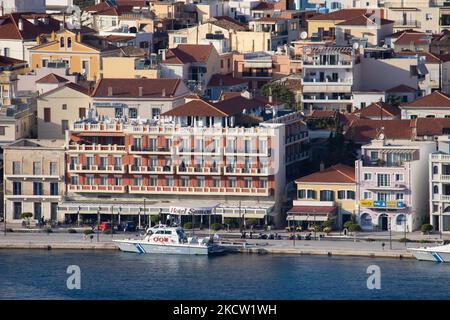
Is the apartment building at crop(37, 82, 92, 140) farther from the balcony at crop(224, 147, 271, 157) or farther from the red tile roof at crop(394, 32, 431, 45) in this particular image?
the red tile roof at crop(394, 32, 431, 45)

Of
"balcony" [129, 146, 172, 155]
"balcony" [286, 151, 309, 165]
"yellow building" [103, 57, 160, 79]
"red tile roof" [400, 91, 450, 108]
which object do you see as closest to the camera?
"balcony" [129, 146, 172, 155]

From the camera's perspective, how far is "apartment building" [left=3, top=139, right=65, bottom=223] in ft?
195

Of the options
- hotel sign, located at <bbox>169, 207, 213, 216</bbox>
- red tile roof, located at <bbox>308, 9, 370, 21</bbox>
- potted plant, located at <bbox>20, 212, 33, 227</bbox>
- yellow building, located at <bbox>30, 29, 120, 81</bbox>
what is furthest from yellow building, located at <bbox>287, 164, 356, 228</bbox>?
red tile roof, located at <bbox>308, 9, 370, 21</bbox>

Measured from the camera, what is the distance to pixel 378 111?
64562 millimetres

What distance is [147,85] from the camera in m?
63.8

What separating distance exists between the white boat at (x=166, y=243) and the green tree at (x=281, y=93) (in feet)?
38.9

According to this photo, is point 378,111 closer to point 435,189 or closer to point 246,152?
point 246,152

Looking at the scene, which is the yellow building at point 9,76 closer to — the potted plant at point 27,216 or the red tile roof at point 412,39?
the potted plant at point 27,216

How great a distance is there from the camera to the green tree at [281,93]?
6756cm

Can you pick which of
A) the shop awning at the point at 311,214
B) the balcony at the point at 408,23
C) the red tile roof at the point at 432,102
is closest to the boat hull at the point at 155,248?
the shop awning at the point at 311,214

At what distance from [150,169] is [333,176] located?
15.3ft

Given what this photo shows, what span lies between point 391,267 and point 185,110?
361 inches

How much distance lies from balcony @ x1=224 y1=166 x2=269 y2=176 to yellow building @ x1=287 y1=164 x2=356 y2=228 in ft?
2.93

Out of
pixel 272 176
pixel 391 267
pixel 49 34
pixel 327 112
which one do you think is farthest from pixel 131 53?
pixel 391 267
